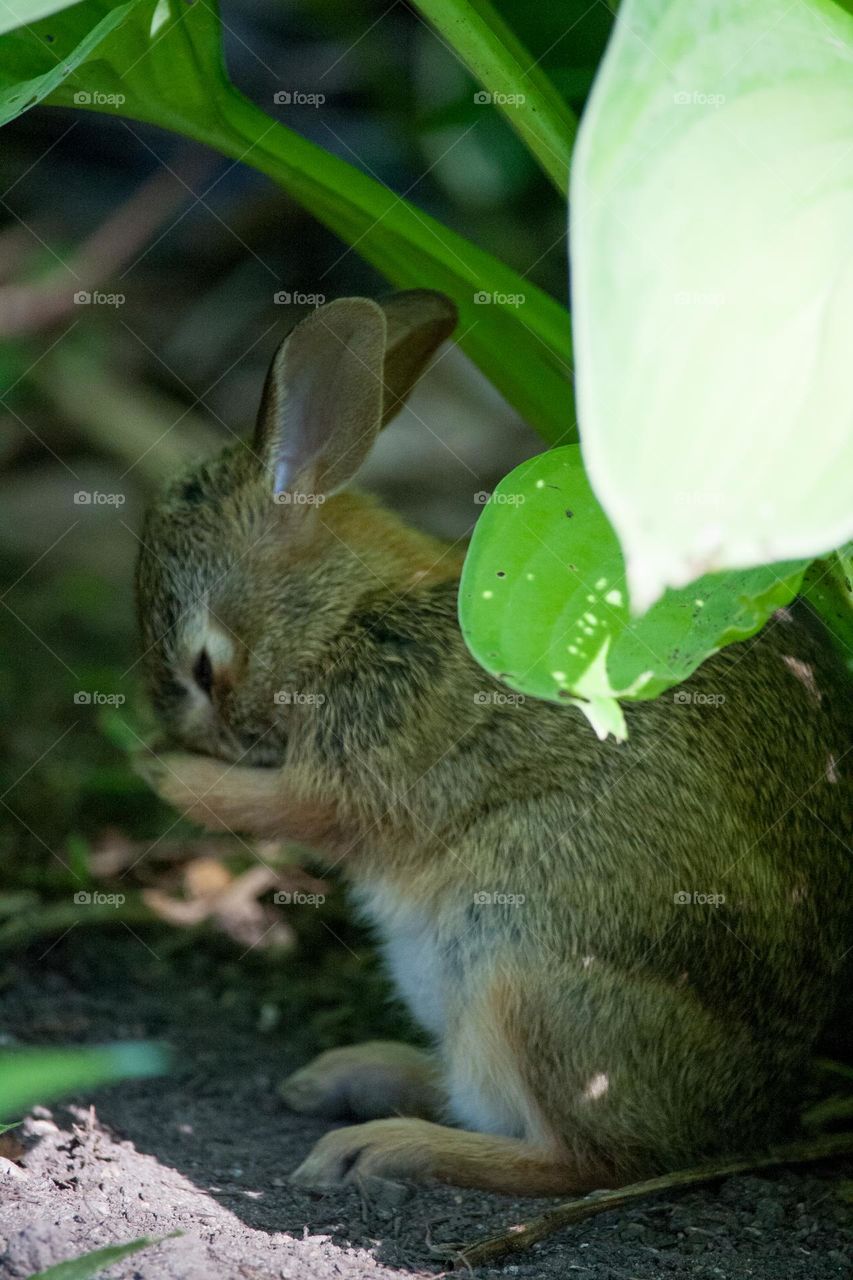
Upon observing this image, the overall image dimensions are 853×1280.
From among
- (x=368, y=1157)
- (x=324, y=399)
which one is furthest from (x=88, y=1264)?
(x=324, y=399)

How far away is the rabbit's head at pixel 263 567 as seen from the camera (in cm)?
378

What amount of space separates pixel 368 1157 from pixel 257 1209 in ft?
1.09

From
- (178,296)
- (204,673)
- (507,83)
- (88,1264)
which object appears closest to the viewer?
(88,1264)

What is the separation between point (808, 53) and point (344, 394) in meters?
1.68

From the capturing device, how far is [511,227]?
18.5 feet

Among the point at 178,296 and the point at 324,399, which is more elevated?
the point at 178,296

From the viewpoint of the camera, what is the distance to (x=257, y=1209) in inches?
113

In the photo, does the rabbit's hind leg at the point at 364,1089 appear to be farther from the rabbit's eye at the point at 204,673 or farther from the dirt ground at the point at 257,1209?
the rabbit's eye at the point at 204,673

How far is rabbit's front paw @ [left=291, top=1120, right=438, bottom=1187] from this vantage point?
3.12 meters

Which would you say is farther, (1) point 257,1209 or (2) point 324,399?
(2) point 324,399

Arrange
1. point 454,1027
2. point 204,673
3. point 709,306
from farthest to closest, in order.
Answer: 1. point 204,673
2. point 454,1027
3. point 709,306

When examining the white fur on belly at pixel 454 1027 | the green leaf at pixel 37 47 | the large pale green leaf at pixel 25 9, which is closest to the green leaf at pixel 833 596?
the white fur on belly at pixel 454 1027

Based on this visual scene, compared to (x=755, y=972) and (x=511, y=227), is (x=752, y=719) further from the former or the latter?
(x=511, y=227)

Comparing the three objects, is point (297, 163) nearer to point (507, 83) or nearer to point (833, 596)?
point (507, 83)
